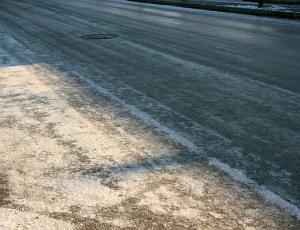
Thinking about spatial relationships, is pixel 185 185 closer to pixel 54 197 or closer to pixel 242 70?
pixel 54 197

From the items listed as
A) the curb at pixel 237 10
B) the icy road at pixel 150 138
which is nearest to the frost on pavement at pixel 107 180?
the icy road at pixel 150 138

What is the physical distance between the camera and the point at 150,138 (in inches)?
182

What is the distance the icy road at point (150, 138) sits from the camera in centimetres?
326

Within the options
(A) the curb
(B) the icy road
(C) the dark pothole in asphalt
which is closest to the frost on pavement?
(B) the icy road

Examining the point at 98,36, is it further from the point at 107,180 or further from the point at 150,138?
the point at 107,180

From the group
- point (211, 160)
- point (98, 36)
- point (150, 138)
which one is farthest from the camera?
point (98, 36)

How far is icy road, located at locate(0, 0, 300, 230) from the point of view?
Answer: 326cm

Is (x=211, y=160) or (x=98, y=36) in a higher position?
(x=211, y=160)

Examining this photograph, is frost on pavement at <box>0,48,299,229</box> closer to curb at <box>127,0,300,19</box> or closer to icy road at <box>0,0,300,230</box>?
icy road at <box>0,0,300,230</box>

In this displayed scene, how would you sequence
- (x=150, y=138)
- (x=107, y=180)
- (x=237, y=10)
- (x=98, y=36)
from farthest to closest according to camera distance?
(x=237, y=10), (x=98, y=36), (x=150, y=138), (x=107, y=180)

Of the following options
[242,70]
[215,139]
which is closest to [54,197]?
[215,139]

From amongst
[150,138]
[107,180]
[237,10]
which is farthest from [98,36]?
[237,10]

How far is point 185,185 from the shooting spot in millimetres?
3607

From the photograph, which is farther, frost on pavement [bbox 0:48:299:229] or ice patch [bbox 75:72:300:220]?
ice patch [bbox 75:72:300:220]
